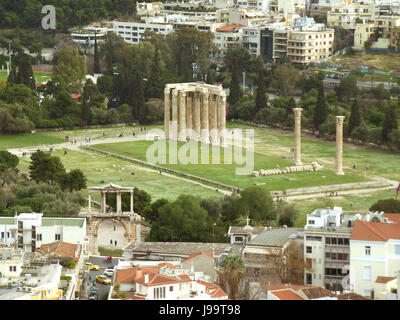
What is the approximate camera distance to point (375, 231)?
42.7 metres

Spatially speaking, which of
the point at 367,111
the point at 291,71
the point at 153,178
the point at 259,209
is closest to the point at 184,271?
the point at 259,209

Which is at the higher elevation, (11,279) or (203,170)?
(11,279)

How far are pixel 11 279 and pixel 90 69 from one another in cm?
9399

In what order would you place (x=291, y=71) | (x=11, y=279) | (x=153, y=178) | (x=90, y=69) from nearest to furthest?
(x=11, y=279), (x=153, y=178), (x=291, y=71), (x=90, y=69)

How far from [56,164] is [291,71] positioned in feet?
164

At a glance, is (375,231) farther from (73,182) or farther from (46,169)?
(46,169)

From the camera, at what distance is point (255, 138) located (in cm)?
9706

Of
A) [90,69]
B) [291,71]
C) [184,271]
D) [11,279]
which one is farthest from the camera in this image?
[90,69]

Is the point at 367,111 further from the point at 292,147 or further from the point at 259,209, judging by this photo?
the point at 259,209

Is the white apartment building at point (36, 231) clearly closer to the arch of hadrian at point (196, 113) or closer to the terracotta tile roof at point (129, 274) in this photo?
the terracotta tile roof at point (129, 274)

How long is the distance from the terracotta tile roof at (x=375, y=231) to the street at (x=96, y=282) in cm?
931

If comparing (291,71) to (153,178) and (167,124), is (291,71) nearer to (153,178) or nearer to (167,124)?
(167,124)

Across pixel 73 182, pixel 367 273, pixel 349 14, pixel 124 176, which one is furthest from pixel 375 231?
pixel 349 14

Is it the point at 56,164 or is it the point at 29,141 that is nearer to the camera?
the point at 56,164
